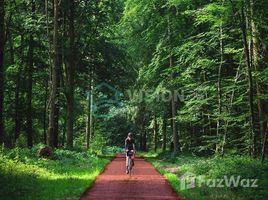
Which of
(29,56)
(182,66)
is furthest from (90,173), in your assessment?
(29,56)

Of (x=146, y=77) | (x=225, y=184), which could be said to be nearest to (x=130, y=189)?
(x=225, y=184)

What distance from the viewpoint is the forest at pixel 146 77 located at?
1833 cm

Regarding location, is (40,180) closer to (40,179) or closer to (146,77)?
(40,179)

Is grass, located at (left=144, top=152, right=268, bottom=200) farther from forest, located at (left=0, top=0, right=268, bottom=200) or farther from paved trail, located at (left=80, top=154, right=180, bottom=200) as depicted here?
paved trail, located at (left=80, top=154, right=180, bottom=200)

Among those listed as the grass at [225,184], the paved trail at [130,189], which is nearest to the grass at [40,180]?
the paved trail at [130,189]

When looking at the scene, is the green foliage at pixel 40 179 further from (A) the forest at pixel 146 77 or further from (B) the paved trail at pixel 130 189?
(B) the paved trail at pixel 130 189

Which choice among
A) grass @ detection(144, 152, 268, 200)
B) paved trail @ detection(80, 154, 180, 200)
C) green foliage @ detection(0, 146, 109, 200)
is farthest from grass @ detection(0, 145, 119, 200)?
grass @ detection(144, 152, 268, 200)

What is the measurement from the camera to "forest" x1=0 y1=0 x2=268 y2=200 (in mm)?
18328

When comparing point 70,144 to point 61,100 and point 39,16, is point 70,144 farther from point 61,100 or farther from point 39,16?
point 39,16

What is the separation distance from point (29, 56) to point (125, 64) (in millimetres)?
8369

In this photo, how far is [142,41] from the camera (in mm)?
37219

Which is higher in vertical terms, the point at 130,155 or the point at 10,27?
the point at 10,27

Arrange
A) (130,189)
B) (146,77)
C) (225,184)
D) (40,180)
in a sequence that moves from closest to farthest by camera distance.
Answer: (225,184)
(130,189)
(40,180)
(146,77)

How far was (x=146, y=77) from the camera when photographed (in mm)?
35594
